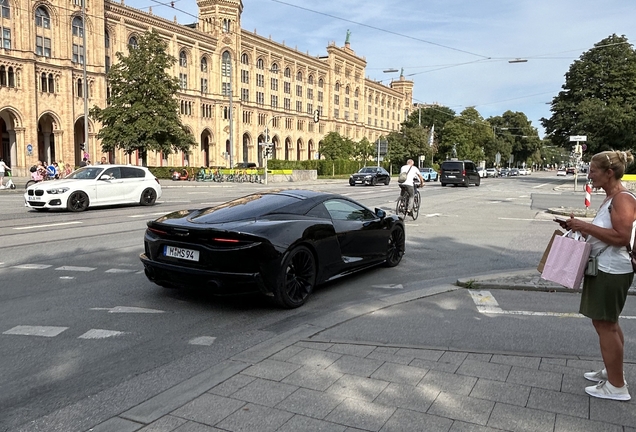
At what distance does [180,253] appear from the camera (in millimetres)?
5957

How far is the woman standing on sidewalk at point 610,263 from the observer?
361 cm

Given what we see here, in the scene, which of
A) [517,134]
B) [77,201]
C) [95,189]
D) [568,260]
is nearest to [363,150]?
[517,134]

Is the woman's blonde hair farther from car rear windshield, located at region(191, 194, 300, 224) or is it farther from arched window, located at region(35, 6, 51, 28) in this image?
arched window, located at region(35, 6, 51, 28)

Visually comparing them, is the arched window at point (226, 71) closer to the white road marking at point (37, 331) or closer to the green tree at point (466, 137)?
the green tree at point (466, 137)

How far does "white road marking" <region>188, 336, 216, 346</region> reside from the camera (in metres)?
4.92

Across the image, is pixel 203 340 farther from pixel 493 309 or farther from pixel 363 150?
pixel 363 150

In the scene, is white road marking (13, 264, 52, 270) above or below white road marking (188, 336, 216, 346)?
above

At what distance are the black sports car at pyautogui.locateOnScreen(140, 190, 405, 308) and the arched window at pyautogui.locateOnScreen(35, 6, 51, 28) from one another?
55.1 meters

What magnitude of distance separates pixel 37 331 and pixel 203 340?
1617 millimetres

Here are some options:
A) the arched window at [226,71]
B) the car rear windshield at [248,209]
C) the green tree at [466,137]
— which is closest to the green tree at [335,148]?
the arched window at [226,71]

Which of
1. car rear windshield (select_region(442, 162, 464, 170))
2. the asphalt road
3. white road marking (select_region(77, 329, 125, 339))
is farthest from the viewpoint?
car rear windshield (select_region(442, 162, 464, 170))

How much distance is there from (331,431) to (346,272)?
4.12 metres

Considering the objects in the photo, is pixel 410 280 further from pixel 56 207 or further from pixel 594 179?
pixel 56 207

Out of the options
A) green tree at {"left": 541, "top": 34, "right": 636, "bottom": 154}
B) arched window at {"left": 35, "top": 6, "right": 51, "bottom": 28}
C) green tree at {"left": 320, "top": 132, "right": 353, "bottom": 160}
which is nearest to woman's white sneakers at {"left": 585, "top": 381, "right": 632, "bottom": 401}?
green tree at {"left": 541, "top": 34, "right": 636, "bottom": 154}
